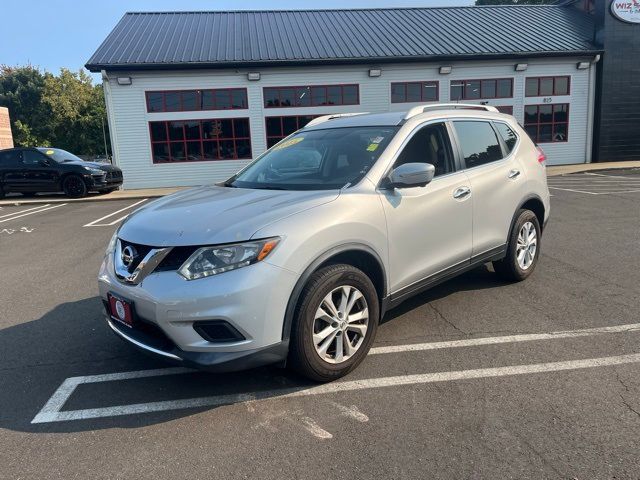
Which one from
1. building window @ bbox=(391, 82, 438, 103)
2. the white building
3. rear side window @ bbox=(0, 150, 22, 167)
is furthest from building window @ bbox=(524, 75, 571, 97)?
rear side window @ bbox=(0, 150, 22, 167)

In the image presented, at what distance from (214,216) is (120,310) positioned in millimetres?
868

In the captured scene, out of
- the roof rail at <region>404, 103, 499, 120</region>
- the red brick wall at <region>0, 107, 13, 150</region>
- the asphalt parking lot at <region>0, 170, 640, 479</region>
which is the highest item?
the red brick wall at <region>0, 107, 13, 150</region>

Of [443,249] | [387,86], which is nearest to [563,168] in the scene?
[387,86]

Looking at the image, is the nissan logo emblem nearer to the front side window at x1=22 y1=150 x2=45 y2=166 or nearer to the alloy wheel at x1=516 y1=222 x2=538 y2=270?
the alloy wheel at x1=516 y1=222 x2=538 y2=270

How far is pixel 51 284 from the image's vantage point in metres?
A: 5.88

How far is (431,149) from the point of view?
4117 mm

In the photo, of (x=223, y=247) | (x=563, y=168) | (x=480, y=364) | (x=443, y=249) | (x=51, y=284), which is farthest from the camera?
(x=563, y=168)

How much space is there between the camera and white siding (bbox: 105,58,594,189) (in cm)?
1956

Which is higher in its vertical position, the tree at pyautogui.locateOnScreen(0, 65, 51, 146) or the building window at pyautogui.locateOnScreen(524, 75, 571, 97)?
the tree at pyautogui.locateOnScreen(0, 65, 51, 146)

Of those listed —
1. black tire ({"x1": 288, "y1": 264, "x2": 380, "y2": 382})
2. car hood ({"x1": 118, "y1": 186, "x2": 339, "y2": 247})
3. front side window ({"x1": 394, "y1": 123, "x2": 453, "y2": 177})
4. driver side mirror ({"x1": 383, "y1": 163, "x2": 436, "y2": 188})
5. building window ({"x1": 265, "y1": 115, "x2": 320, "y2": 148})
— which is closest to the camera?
car hood ({"x1": 118, "y1": 186, "x2": 339, "y2": 247})

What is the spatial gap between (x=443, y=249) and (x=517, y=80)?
816 inches

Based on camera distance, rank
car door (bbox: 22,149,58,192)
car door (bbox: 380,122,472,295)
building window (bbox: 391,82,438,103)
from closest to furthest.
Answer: car door (bbox: 380,122,472,295), car door (bbox: 22,149,58,192), building window (bbox: 391,82,438,103)

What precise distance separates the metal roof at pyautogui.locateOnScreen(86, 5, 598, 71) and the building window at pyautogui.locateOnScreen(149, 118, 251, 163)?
2.33 metres

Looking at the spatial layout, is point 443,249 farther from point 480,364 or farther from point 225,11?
point 225,11
